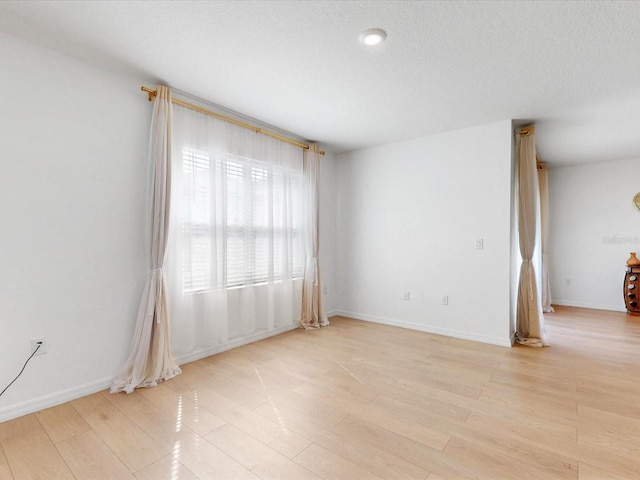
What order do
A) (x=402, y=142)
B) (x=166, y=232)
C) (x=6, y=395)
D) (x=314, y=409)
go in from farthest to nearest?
1. (x=402, y=142)
2. (x=166, y=232)
3. (x=314, y=409)
4. (x=6, y=395)

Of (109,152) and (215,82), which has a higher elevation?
(215,82)

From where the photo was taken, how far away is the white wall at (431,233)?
11.7ft

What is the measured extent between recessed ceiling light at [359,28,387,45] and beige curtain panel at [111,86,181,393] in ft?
5.72

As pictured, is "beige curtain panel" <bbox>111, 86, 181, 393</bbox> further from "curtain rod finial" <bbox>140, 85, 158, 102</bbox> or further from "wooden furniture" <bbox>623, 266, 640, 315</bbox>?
"wooden furniture" <bbox>623, 266, 640, 315</bbox>

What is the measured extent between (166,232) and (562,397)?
335 cm

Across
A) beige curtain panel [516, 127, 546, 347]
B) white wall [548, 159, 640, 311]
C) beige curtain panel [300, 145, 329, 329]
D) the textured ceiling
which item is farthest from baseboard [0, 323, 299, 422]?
white wall [548, 159, 640, 311]

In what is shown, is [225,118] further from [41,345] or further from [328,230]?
[41,345]

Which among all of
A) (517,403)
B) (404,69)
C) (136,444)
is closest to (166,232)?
(136,444)

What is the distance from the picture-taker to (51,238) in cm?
223

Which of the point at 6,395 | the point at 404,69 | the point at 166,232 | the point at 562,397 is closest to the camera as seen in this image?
the point at 6,395

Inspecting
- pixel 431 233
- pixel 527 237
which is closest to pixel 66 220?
pixel 431 233

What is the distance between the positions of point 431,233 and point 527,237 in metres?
1.05

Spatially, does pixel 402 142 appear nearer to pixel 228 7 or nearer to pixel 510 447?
pixel 228 7

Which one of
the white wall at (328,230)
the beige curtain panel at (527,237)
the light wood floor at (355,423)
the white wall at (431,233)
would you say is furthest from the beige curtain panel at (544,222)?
the white wall at (328,230)
